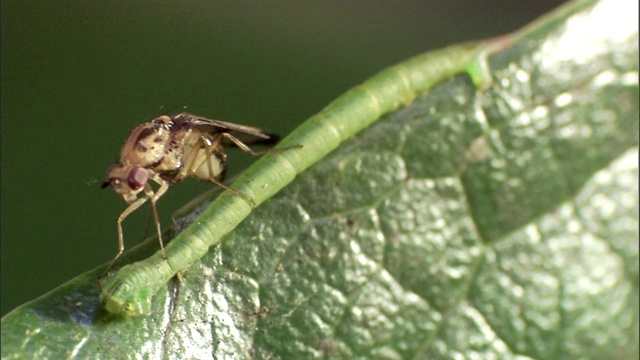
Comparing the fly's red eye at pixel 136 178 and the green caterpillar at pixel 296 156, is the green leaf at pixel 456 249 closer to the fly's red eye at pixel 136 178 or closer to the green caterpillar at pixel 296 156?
the green caterpillar at pixel 296 156

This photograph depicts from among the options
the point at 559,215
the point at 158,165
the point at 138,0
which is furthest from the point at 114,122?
the point at 559,215

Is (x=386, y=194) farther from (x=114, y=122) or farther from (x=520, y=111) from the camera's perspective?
→ (x=114, y=122)

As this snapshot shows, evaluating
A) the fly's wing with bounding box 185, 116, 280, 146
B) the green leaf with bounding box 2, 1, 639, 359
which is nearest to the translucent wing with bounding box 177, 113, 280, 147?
the fly's wing with bounding box 185, 116, 280, 146

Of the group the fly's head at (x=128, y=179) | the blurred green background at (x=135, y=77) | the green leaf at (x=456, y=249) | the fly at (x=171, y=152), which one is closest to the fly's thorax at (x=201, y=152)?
the fly at (x=171, y=152)

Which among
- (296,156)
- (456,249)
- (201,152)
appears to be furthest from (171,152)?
(456,249)

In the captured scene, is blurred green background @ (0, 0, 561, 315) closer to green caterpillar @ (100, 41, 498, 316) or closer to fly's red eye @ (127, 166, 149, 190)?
fly's red eye @ (127, 166, 149, 190)

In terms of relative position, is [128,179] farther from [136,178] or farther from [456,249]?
[456,249]

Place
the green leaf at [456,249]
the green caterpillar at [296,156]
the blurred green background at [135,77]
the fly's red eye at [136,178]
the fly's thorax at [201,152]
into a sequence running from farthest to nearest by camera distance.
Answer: the blurred green background at [135,77] < the fly's thorax at [201,152] < the fly's red eye at [136,178] < the green caterpillar at [296,156] < the green leaf at [456,249]
